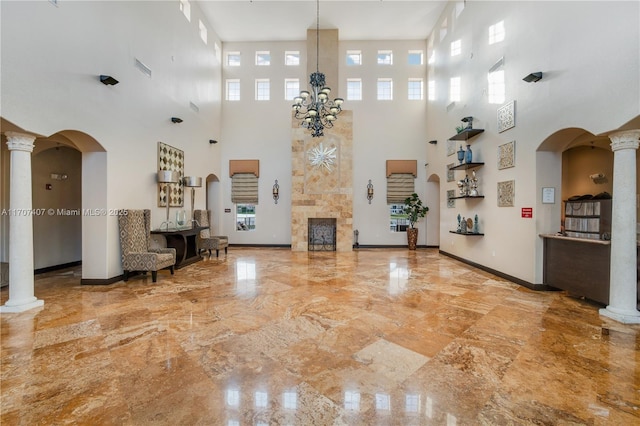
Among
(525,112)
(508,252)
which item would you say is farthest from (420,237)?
(525,112)

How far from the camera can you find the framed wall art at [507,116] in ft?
16.9

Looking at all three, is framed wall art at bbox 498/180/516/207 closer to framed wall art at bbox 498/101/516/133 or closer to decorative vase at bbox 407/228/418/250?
framed wall art at bbox 498/101/516/133

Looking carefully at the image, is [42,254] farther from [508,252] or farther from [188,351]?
[508,252]

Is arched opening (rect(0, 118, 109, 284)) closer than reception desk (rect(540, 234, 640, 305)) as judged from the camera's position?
No

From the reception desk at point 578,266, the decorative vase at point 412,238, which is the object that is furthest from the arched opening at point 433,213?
the reception desk at point 578,266

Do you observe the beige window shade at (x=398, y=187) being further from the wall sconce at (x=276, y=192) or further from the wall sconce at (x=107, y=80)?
the wall sconce at (x=107, y=80)

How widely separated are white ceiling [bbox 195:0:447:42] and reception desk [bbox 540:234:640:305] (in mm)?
7486

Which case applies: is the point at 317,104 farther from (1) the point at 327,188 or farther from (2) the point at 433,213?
(2) the point at 433,213

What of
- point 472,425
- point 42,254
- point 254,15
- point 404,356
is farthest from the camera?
point 254,15

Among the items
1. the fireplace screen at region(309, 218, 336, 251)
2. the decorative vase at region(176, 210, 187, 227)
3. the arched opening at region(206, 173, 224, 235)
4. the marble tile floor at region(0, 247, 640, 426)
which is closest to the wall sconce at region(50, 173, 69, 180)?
the decorative vase at region(176, 210, 187, 227)

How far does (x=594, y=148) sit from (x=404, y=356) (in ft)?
25.5

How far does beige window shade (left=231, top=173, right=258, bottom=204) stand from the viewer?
10.0m

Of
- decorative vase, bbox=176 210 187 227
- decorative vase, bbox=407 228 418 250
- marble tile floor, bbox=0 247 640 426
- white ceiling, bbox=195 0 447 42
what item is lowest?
marble tile floor, bbox=0 247 640 426

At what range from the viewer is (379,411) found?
1.89 meters
